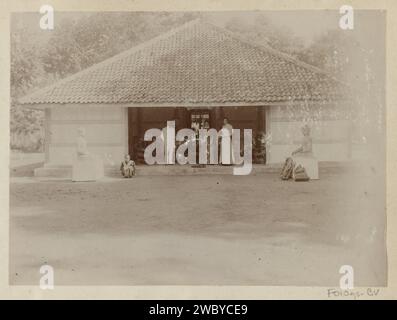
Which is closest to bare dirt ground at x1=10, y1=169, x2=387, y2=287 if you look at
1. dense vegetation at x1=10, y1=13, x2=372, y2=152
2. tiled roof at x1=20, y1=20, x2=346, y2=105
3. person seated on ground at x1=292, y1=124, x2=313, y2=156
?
person seated on ground at x1=292, y1=124, x2=313, y2=156

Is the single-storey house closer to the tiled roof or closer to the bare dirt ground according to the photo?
the tiled roof

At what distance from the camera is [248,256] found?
6.08 m

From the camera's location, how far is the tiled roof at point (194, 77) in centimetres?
755

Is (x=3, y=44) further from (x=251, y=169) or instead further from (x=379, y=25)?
(x=379, y=25)

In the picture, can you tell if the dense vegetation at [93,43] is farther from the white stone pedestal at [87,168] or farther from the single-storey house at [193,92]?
the white stone pedestal at [87,168]

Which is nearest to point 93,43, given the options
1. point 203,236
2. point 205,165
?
point 205,165

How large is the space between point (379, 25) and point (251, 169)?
2.47 m

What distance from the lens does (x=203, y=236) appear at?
6.25 meters

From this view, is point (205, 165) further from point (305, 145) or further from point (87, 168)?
point (87, 168)

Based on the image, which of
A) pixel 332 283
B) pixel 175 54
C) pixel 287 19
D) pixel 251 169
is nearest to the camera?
pixel 332 283

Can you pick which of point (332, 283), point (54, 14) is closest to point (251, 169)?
point (332, 283)

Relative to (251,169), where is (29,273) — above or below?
below

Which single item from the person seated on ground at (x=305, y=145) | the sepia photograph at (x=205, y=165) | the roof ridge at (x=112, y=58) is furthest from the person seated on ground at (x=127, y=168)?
the person seated on ground at (x=305, y=145)

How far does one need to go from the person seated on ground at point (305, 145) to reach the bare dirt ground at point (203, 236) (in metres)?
0.44
